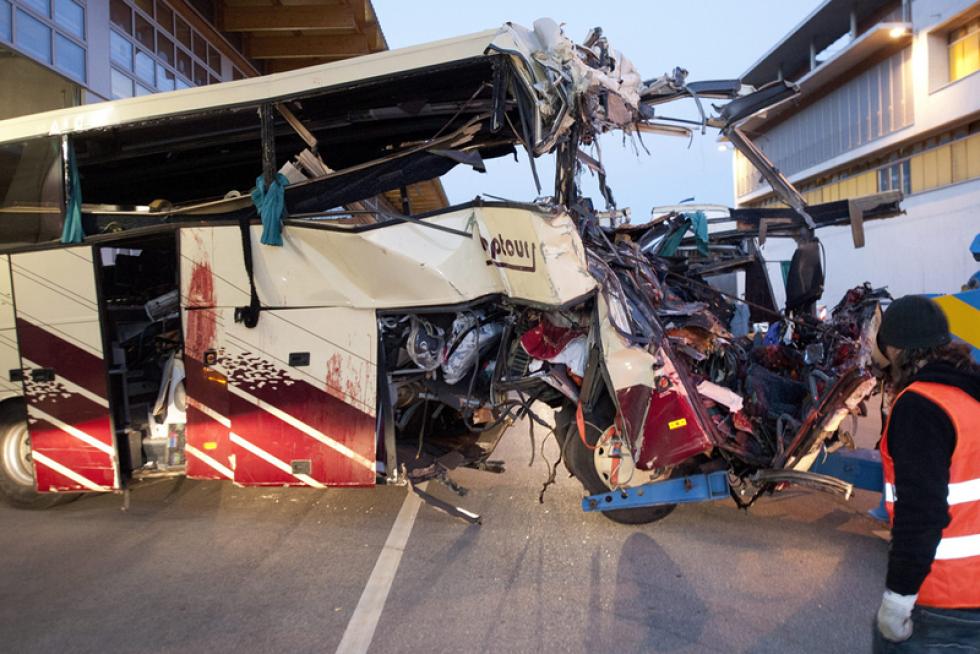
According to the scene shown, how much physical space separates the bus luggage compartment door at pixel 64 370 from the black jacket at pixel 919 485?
5.40m

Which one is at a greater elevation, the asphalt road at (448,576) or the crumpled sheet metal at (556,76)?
the crumpled sheet metal at (556,76)

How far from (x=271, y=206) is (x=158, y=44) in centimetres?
908

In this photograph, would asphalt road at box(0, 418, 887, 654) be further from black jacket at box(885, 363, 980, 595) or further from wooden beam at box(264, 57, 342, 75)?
wooden beam at box(264, 57, 342, 75)

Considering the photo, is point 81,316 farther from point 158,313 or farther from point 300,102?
point 300,102

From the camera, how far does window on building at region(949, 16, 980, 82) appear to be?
18625 mm

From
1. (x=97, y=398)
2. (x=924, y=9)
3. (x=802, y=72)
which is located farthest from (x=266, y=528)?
(x=802, y=72)

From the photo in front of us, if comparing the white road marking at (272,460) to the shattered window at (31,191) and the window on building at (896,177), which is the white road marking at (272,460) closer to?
the shattered window at (31,191)

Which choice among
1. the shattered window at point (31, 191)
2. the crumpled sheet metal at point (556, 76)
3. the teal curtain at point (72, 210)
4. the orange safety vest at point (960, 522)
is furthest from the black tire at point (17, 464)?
the orange safety vest at point (960, 522)

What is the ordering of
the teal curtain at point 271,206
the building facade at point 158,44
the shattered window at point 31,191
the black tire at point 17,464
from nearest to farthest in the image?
1. the teal curtain at point 271,206
2. the shattered window at point 31,191
3. the black tire at point 17,464
4. the building facade at point 158,44

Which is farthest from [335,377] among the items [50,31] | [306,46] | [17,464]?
[306,46]

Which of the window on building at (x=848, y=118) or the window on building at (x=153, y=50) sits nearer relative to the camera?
the window on building at (x=153, y=50)

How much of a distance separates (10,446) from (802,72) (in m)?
31.7

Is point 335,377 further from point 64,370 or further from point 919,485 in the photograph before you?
point 919,485

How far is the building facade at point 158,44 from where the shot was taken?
882cm
